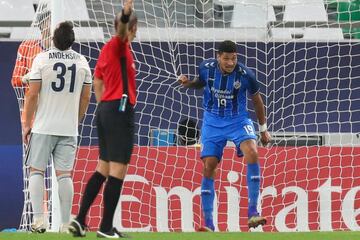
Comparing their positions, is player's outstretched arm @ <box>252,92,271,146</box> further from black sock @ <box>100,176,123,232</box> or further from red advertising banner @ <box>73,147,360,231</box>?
black sock @ <box>100,176,123,232</box>

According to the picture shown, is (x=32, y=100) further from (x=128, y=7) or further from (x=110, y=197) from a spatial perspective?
(x=128, y=7)

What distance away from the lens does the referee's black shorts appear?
6617mm

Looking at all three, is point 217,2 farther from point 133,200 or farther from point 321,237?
point 321,237

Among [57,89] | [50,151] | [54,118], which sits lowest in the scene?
[50,151]

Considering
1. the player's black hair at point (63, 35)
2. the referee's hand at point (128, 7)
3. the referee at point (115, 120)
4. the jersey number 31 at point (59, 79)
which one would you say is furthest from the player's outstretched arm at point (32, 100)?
the referee's hand at point (128, 7)

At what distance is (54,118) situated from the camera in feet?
26.5

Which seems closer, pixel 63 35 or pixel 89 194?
pixel 89 194

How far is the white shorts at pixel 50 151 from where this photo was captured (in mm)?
8047

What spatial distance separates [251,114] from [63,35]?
4.99 m

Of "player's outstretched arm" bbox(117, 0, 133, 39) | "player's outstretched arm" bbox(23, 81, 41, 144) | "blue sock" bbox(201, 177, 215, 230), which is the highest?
"player's outstretched arm" bbox(117, 0, 133, 39)

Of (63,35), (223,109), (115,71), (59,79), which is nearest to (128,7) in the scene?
(115,71)

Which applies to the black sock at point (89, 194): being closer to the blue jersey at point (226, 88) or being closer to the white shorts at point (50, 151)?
the white shorts at point (50, 151)

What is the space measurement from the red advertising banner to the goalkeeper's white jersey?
7.81 feet

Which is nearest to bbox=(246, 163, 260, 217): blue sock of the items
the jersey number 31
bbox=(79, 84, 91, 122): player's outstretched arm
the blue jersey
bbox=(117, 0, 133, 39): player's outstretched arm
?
the blue jersey
